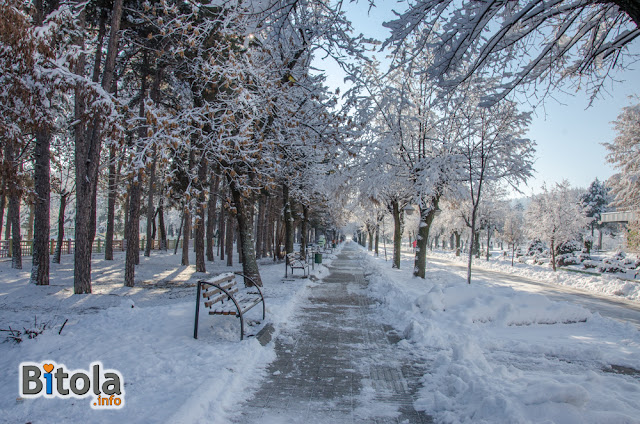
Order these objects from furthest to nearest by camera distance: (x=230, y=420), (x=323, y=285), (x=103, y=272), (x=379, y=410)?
1. (x=103, y=272)
2. (x=323, y=285)
3. (x=379, y=410)
4. (x=230, y=420)

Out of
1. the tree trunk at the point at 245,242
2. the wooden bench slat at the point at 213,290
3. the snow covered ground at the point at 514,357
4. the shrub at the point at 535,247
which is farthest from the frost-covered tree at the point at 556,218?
the wooden bench slat at the point at 213,290

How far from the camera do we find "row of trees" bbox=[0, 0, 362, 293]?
594 centimetres

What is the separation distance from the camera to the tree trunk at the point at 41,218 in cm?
1175

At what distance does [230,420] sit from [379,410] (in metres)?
1.53

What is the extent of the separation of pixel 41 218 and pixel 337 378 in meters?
11.5

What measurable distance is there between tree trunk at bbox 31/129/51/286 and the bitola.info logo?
8985 mm

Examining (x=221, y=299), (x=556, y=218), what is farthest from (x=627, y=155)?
(x=221, y=299)

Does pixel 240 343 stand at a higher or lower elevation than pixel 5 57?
lower

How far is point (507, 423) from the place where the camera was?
3.33 m

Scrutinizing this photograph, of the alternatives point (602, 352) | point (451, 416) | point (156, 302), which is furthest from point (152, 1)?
point (602, 352)

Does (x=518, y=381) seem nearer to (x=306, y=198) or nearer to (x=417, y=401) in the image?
(x=417, y=401)

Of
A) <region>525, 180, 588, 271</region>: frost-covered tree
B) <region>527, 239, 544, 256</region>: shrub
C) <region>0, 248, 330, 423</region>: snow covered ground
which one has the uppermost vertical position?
<region>525, 180, 588, 271</region>: frost-covered tree

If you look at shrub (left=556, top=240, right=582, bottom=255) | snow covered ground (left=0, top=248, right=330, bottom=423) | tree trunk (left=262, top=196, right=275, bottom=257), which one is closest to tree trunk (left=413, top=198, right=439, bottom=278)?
snow covered ground (left=0, top=248, right=330, bottom=423)

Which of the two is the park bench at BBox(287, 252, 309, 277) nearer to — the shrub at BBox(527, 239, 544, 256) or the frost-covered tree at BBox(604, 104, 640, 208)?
the frost-covered tree at BBox(604, 104, 640, 208)
